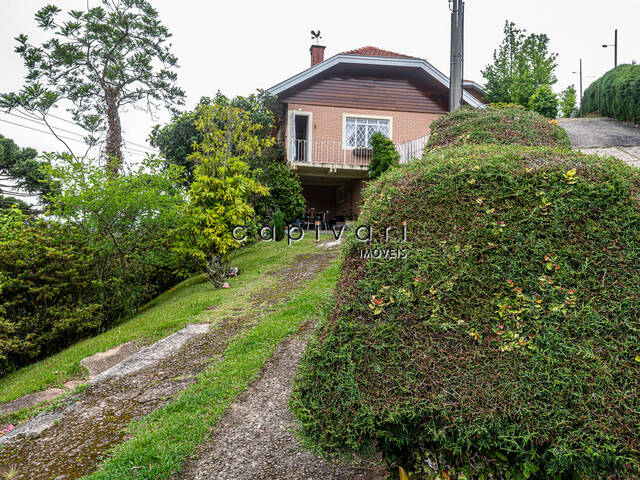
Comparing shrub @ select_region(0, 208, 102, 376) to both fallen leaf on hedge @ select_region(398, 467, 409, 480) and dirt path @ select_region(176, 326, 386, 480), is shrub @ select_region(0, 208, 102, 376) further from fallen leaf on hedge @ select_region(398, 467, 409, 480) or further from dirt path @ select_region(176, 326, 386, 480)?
fallen leaf on hedge @ select_region(398, 467, 409, 480)

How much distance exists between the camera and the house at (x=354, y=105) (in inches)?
647

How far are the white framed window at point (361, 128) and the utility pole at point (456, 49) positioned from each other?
8.07 metres

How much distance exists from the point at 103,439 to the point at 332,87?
53.0 feet

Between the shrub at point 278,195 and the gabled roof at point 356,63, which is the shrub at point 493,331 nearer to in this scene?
the shrub at point 278,195

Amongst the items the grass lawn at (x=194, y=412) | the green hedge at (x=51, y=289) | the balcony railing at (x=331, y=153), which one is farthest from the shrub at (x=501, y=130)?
the balcony railing at (x=331, y=153)

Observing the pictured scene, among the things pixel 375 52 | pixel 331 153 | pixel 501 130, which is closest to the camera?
pixel 501 130

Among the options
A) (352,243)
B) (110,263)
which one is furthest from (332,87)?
(352,243)

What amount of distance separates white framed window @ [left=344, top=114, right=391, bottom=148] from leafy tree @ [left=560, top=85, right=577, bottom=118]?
28987 millimetres

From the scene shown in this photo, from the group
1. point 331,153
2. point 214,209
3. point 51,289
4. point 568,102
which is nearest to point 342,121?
point 331,153

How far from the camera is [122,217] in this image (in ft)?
28.8

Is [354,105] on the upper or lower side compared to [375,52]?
lower

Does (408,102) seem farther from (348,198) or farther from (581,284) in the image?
(581,284)

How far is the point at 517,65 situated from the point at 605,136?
14048mm

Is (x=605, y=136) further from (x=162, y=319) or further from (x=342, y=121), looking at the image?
(x=162, y=319)
